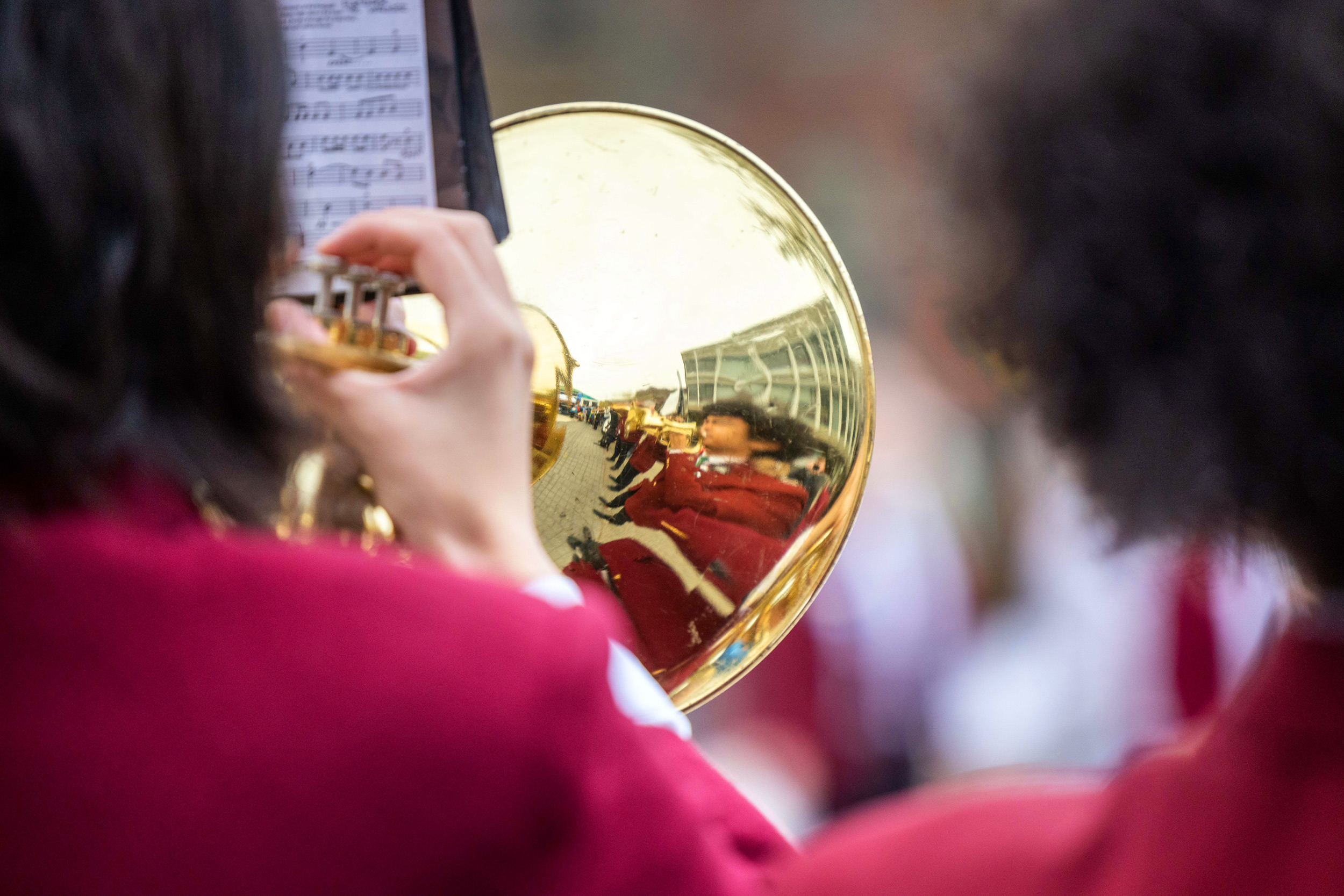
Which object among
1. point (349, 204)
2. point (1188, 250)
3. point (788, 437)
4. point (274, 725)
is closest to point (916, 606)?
point (788, 437)

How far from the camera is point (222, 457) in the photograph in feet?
2.02

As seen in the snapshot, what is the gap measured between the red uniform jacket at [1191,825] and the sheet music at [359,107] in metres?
0.58

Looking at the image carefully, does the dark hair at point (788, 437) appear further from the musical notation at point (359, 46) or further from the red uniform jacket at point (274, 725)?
the red uniform jacket at point (274, 725)

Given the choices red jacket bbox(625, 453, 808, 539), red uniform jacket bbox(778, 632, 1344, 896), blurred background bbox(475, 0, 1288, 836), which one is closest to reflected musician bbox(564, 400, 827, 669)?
red jacket bbox(625, 453, 808, 539)

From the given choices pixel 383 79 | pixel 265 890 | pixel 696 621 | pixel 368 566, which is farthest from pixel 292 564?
pixel 696 621

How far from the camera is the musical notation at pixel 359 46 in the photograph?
95 centimetres

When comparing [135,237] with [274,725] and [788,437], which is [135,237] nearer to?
[274,725]

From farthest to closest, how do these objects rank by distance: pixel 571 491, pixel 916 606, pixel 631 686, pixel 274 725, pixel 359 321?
pixel 916 606
pixel 571 491
pixel 359 321
pixel 631 686
pixel 274 725

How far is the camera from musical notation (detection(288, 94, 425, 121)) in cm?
95

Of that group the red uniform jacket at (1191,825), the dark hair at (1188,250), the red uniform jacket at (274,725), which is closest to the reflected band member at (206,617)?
the red uniform jacket at (274,725)

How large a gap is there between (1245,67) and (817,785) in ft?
10.5

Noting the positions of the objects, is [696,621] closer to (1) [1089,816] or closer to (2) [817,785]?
(1) [1089,816]

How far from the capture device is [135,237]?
59 cm

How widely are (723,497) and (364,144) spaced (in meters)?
0.45
